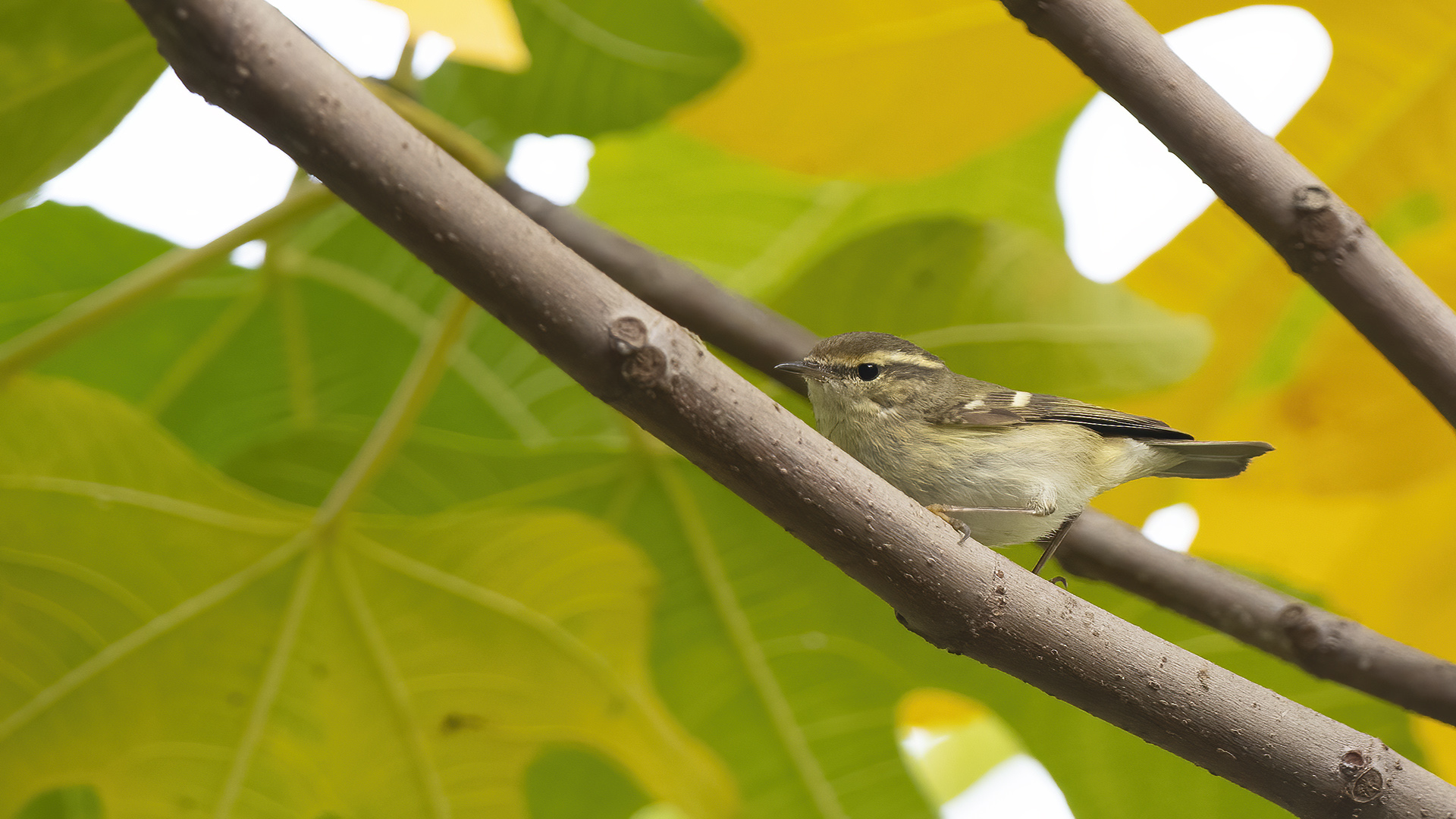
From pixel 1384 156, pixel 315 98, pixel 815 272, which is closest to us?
pixel 315 98

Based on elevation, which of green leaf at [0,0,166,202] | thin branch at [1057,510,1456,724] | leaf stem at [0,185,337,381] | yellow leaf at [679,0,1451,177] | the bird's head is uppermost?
green leaf at [0,0,166,202]

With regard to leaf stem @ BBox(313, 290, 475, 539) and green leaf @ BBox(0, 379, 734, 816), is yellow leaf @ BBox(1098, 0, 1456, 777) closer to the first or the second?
green leaf @ BBox(0, 379, 734, 816)

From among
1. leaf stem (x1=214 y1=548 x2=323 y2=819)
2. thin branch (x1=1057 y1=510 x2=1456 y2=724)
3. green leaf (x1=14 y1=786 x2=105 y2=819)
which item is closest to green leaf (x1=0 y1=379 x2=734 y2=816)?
leaf stem (x1=214 y1=548 x2=323 y2=819)

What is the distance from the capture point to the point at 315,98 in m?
0.80

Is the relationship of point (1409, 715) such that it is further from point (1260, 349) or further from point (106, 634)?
point (106, 634)

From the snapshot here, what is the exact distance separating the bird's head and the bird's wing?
0.06 m

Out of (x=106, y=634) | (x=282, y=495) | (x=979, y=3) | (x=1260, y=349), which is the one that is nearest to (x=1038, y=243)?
(x=979, y=3)

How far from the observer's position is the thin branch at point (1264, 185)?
106cm

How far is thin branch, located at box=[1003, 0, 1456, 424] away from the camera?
1.06 m

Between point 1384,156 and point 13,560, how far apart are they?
2.21 m

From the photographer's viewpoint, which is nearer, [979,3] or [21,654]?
[21,654]

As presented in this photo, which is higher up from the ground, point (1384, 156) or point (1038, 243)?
point (1384, 156)

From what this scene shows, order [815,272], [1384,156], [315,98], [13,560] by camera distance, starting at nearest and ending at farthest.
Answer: [315,98]
[13,560]
[815,272]
[1384,156]

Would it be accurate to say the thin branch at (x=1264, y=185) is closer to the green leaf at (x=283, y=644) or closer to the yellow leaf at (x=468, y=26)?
the yellow leaf at (x=468, y=26)
